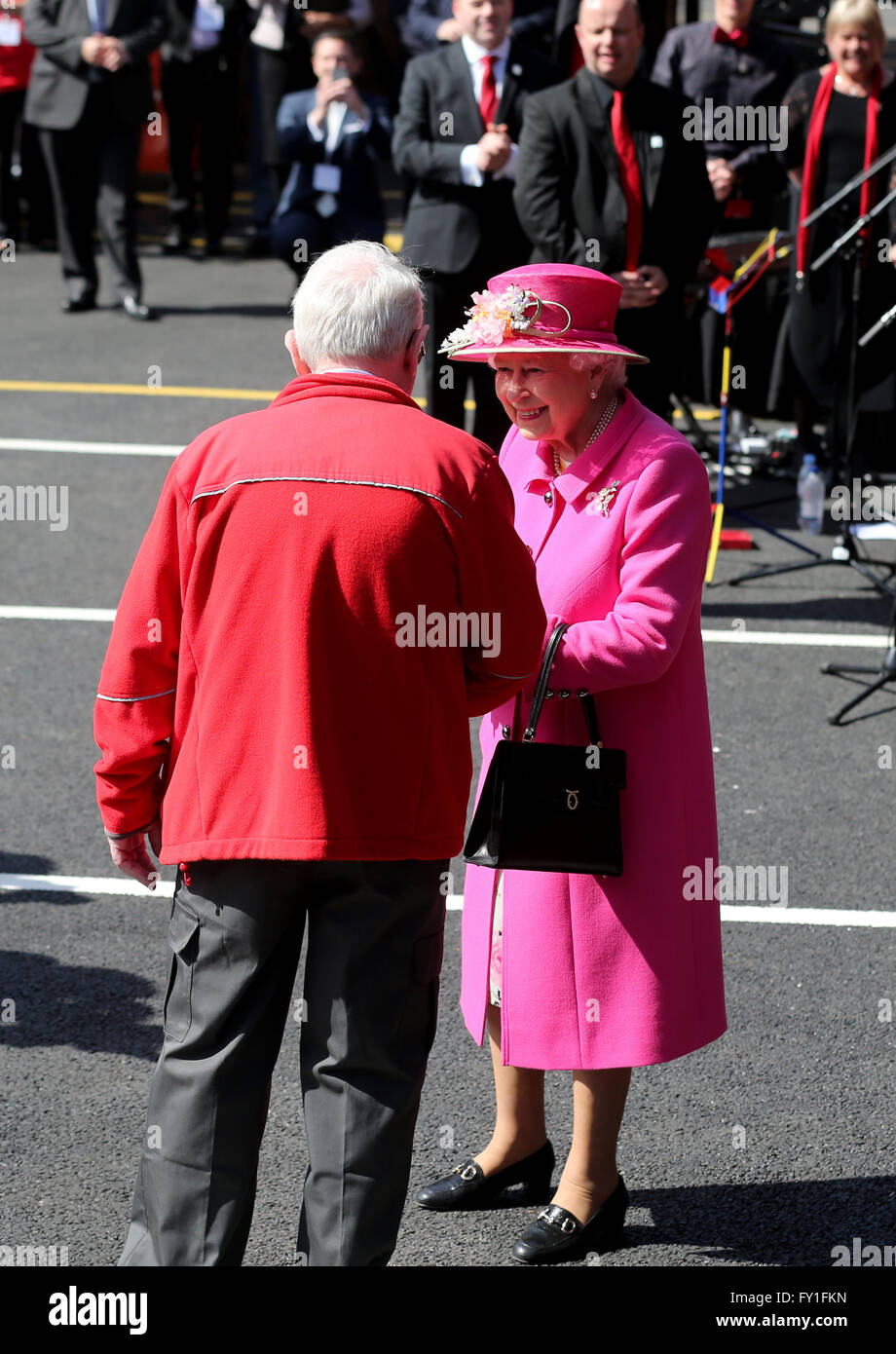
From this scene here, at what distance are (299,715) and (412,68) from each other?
6212 mm

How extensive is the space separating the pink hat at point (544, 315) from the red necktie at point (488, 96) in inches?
199

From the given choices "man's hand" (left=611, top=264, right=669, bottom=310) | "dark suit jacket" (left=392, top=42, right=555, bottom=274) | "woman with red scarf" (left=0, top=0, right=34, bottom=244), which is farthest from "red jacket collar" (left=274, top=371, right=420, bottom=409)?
"woman with red scarf" (left=0, top=0, right=34, bottom=244)

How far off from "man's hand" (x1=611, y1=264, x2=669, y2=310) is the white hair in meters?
4.23

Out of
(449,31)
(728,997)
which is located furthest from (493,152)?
(728,997)

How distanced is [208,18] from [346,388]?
11.9 metres

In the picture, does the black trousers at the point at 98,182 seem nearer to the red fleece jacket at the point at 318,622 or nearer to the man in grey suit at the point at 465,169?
the man in grey suit at the point at 465,169

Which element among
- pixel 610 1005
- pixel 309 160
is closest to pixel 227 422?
pixel 610 1005

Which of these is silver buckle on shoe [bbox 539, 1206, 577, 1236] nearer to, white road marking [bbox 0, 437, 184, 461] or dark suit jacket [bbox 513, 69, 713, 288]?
dark suit jacket [bbox 513, 69, 713, 288]

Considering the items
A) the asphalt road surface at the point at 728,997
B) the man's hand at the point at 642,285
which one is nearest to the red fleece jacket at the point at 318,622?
the asphalt road surface at the point at 728,997

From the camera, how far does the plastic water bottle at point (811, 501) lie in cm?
856

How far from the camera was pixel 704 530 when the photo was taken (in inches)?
136

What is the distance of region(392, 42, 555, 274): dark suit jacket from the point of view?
808cm
